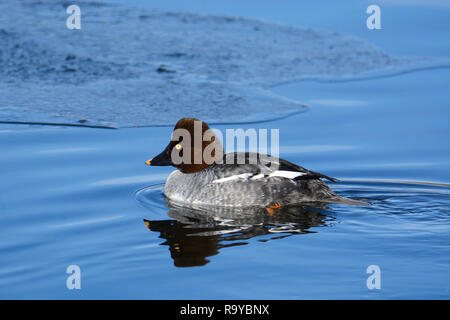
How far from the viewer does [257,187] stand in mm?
7574

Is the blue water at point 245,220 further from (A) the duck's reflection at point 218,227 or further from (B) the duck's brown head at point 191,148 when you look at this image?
(B) the duck's brown head at point 191,148

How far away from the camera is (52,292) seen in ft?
16.9

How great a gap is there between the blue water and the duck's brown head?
1.31 ft

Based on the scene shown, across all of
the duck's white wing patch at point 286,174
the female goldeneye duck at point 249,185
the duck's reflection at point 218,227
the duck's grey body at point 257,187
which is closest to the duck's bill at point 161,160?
the female goldeneye duck at point 249,185

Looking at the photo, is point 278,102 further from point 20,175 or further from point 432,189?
point 20,175

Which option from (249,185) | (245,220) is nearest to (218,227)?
(245,220)

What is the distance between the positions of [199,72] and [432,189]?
511cm

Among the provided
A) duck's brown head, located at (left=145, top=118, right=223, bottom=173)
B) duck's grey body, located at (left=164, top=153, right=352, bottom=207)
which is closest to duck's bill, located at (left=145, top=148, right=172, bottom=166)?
duck's brown head, located at (left=145, top=118, right=223, bottom=173)

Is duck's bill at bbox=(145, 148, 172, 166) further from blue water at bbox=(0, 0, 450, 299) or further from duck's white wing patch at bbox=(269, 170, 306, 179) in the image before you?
duck's white wing patch at bbox=(269, 170, 306, 179)

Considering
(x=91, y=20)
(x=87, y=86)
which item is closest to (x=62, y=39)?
(x=91, y=20)

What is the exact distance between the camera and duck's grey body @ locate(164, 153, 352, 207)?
24.7ft

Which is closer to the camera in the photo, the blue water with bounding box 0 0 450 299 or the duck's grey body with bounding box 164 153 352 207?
the blue water with bounding box 0 0 450 299

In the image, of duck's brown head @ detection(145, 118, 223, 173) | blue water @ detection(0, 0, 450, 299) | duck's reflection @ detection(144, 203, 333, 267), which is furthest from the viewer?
duck's brown head @ detection(145, 118, 223, 173)

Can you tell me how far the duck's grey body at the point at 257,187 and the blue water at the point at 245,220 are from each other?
0.25 meters
